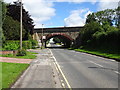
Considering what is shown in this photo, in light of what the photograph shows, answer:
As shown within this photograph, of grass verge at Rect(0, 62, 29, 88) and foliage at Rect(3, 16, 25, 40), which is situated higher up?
foliage at Rect(3, 16, 25, 40)

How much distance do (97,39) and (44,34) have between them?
30.6 metres

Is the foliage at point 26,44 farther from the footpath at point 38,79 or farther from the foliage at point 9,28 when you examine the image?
the footpath at point 38,79

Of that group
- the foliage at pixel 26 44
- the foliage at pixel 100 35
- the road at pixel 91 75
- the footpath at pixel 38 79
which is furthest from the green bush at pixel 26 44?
the footpath at pixel 38 79

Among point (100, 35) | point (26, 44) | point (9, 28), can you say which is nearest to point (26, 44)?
point (26, 44)

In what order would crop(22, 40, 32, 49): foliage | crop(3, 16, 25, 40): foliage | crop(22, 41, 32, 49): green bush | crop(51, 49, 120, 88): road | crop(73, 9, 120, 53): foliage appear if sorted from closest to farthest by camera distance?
crop(51, 49, 120, 88): road, crop(73, 9, 120, 53): foliage, crop(3, 16, 25, 40): foliage, crop(22, 41, 32, 49): green bush, crop(22, 40, 32, 49): foliage

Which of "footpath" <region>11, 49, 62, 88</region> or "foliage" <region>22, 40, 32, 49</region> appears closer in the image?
"footpath" <region>11, 49, 62, 88</region>

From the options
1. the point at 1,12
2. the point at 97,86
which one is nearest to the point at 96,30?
the point at 1,12

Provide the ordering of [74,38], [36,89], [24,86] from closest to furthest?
1. [36,89]
2. [24,86]
3. [74,38]

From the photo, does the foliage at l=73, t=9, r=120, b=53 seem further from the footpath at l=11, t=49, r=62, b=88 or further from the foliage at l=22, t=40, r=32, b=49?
the footpath at l=11, t=49, r=62, b=88

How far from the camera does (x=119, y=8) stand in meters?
76.1

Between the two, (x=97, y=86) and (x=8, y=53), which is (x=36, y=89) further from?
(x=8, y=53)

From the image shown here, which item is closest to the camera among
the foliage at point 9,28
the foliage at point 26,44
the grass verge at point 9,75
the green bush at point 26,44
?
the grass verge at point 9,75

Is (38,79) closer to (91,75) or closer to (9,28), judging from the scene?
(91,75)

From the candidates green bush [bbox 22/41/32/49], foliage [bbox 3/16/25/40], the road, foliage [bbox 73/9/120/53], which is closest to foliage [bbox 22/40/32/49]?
green bush [bbox 22/41/32/49]
